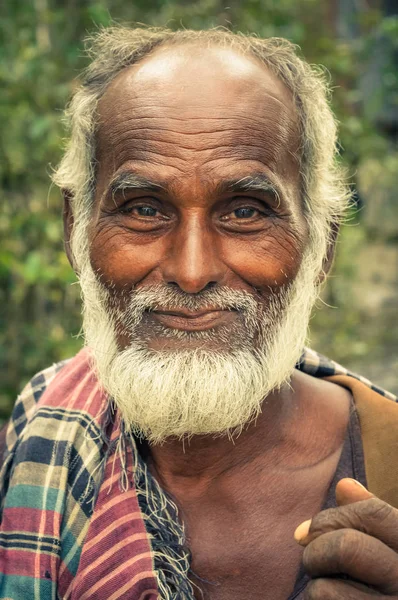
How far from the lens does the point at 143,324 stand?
2.04 m

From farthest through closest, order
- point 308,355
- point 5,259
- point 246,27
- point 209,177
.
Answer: point 246,27 → point 5,259 → point 308,355 → point 209,177

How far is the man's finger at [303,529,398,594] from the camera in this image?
1515 millimetres

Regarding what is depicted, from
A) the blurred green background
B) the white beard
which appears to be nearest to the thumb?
the white beard

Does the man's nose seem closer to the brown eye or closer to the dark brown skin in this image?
the dark brown skin

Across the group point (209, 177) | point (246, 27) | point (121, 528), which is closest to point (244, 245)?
point (209, 177)

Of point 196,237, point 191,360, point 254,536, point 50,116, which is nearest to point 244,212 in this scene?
point 196,237

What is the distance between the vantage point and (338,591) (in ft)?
5.04

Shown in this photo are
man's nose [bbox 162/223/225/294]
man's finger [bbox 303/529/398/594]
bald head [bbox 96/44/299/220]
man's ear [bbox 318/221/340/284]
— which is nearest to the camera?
man's finger [bbox 303/529/398/594]

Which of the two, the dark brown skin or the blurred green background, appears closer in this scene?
the dark brown skin

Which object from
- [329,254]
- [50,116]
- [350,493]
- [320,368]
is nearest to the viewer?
[350,493]

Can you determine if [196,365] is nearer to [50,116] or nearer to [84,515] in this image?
[84,515]

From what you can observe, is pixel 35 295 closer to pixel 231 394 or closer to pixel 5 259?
pixel 5 259

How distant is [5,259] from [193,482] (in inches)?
83.7

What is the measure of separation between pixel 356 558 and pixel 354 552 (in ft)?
0.05
